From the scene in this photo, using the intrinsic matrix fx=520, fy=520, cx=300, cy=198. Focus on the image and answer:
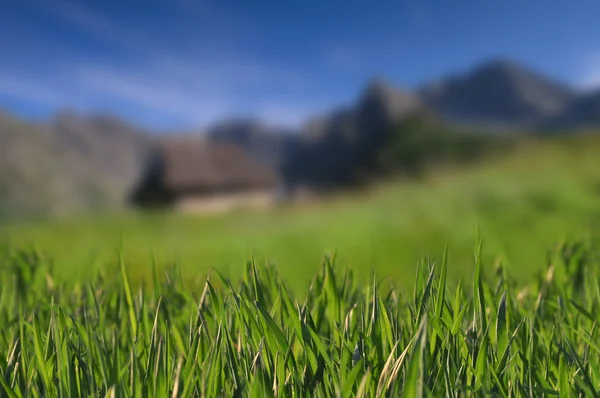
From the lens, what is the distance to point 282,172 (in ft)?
448

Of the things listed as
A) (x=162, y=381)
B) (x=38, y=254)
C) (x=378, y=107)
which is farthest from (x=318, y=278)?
(x=378, y=107)

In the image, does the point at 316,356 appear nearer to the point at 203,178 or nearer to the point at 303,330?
the point at 303,330

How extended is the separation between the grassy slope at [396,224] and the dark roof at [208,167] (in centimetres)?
1894

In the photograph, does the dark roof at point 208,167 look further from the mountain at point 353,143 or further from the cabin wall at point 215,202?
the mountain at point 353,143

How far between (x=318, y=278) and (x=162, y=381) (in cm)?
73

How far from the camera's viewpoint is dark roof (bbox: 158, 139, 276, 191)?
46406 mm

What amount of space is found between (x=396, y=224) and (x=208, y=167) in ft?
111

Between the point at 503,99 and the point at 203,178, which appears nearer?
the point at 203,178

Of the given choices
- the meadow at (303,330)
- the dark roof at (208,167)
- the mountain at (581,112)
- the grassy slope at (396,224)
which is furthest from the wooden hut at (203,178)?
the mountain at (581,112)

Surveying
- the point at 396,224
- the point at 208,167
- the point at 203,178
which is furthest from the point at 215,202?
the point at 396,224

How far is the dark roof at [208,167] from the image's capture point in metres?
46.4

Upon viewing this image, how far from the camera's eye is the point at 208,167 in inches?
1918

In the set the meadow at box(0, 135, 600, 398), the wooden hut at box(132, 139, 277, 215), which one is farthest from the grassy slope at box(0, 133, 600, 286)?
the wooden hut at box(132, 139, 277, 215)

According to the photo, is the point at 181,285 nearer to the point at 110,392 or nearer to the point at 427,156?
the point at 110,392
